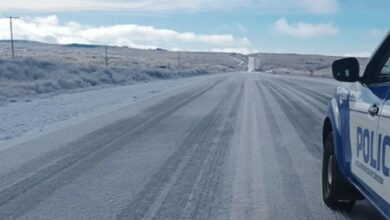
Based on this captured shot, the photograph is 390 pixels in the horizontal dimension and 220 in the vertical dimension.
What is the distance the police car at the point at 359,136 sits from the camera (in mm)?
4246

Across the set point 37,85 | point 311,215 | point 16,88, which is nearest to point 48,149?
point 311,215

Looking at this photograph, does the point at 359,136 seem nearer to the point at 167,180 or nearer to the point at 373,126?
the point at 373,126

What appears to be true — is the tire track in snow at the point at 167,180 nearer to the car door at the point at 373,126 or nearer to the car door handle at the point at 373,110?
the car door at the point at 373,126

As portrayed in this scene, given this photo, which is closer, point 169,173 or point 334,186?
point 334,186

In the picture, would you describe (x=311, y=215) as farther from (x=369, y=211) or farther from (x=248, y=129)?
(x=248, y=129)

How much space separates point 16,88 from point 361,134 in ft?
84.4

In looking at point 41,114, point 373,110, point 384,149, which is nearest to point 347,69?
point 373,110

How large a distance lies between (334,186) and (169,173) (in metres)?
2.78

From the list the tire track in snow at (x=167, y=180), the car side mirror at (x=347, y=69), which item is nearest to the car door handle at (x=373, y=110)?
the car side mirror at (x=347, y=69)

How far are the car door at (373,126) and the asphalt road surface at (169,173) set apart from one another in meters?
1.16

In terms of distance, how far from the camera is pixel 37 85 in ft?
101

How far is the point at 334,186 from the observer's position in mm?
6047

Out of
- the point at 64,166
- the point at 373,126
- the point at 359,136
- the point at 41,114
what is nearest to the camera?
the point at 373,126

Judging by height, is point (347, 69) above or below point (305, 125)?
above
